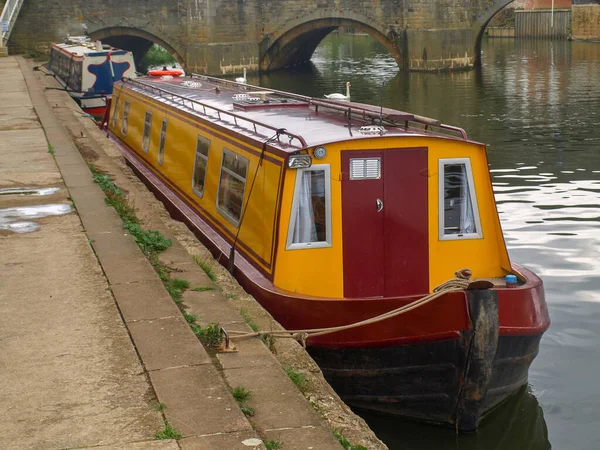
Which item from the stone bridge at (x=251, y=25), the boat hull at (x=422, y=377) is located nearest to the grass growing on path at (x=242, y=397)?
the boat hull at (x=422, y=377)

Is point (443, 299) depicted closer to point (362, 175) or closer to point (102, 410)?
point (362, 175)

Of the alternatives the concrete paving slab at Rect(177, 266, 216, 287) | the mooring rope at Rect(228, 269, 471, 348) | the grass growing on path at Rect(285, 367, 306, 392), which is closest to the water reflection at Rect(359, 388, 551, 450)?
the mooring rope at Rect(228, 269, 471, 348)

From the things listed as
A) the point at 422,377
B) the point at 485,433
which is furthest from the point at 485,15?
the point at 422,377

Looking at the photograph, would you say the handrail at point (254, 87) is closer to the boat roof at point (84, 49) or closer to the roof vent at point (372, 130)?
the roof vent at point (372, 130)

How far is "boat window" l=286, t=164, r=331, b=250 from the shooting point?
267 inches

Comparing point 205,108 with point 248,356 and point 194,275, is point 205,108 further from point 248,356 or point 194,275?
point 248,356

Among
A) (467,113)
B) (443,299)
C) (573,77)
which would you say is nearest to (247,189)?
(443,299)

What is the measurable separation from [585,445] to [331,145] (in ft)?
8.87

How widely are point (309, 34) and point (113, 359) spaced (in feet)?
117

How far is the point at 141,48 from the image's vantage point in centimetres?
4531

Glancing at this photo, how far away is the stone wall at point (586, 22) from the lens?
145 ft

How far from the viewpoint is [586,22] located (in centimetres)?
4497

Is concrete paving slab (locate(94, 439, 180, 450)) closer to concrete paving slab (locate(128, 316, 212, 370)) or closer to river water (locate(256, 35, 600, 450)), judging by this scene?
concrete paving slab (locate(128, 316, 212, 370))

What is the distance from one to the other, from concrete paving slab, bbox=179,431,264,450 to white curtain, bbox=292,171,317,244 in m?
2.80
